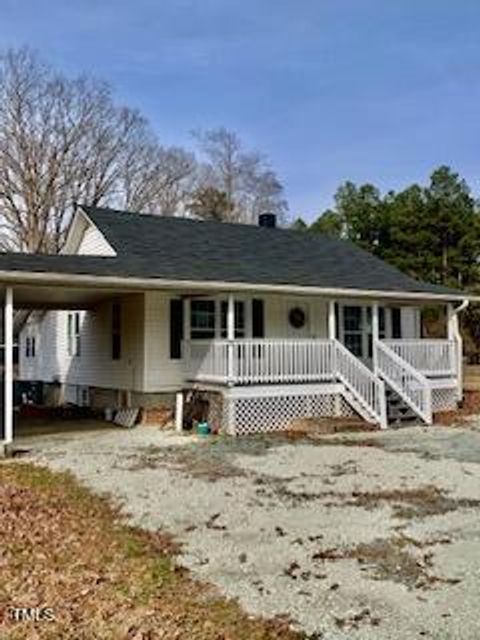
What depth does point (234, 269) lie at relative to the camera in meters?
16.2

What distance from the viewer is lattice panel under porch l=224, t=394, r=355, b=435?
14703 mm

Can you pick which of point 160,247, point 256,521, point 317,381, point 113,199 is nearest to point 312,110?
point 160,247

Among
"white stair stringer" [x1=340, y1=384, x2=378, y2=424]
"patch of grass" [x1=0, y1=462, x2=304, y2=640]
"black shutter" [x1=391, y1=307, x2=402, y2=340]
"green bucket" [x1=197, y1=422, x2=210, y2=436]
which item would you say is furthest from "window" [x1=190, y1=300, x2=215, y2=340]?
"patch of grass" [x1=0, y1=462, x2=304, y2=640]

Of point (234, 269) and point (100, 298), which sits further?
point (100, 298)

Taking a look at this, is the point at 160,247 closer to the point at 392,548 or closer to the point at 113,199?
the point at 392,548

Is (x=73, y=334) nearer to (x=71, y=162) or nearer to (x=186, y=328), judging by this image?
(x=186, y=328)

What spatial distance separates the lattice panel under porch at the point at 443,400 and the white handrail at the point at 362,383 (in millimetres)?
2687

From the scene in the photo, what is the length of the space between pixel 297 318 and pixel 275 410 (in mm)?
3443

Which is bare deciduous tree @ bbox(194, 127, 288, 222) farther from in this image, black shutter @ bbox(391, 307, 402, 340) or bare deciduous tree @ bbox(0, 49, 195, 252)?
black shutter @ bbox(391, 307, 402, 340)

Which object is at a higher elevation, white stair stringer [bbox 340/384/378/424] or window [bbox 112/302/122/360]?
window [bbox 112/302/122/360]

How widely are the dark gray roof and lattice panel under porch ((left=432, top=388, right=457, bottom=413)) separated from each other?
8.42 ft

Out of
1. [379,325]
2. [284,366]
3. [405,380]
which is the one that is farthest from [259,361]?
[379,325]

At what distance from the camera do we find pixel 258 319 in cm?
1739

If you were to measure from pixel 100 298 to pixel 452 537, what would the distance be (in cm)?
1207
